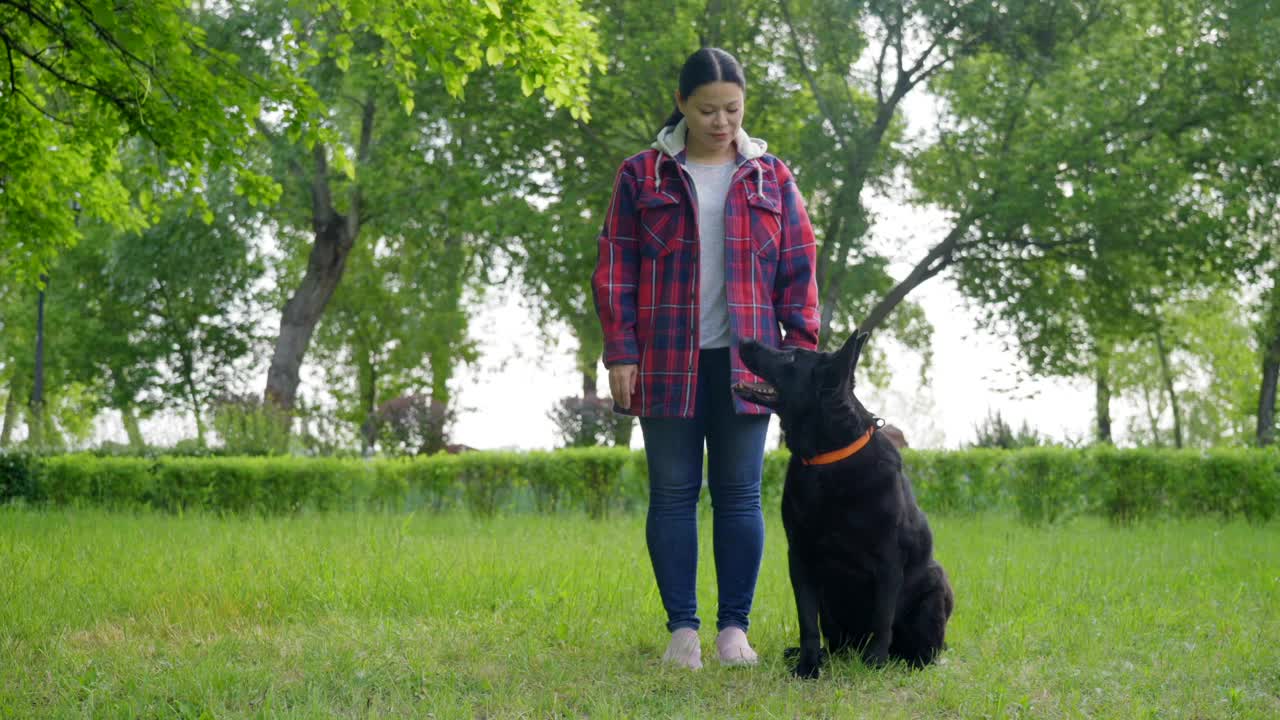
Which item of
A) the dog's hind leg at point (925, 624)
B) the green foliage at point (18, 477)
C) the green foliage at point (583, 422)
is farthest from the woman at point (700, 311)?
the green foliage at point (583, 422)

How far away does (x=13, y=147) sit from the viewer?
31.3ft

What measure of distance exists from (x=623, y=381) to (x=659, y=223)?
2.23ft

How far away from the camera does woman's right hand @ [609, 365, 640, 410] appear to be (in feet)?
14.3

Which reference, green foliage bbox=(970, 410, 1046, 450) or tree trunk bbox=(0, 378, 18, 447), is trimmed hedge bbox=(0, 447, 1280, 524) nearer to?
green foliage bbox=(970, 410, 1046, 450)

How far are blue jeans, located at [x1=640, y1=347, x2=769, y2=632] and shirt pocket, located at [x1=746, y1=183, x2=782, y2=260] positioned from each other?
0.45 m

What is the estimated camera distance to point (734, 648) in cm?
453

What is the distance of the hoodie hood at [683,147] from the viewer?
451 centimetres

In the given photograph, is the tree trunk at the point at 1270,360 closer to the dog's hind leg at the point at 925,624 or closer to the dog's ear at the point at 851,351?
the dog's hind leg at the point at 925,624

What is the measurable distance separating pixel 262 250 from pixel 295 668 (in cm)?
2354

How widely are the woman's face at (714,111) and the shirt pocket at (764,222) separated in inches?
10.7

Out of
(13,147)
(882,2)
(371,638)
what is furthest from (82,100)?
(882,2)

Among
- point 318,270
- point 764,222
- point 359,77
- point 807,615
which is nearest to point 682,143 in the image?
point 764,222

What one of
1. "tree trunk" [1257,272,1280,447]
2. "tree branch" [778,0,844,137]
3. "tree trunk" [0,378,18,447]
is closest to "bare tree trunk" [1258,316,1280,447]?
"tree trunk" [1257,272,1280,447]

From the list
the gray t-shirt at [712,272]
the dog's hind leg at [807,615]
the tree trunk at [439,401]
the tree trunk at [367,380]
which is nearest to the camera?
the dog's hind leg at [807,615]
